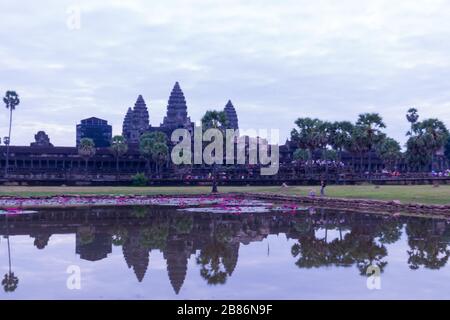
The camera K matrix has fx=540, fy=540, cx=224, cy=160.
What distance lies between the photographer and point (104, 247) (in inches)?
712

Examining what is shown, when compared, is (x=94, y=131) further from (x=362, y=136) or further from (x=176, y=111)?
(x=362, y=136)

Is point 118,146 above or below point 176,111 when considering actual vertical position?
below

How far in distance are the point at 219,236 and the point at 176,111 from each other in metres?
114

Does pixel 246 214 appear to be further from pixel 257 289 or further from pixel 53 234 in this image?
pixel 257 289

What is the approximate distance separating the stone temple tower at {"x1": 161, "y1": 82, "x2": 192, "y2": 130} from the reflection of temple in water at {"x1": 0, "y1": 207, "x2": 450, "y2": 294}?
3951 inches

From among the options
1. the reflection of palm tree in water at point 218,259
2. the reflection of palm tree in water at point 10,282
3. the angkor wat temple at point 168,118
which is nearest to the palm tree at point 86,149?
the angkor wat temple at point 168,118

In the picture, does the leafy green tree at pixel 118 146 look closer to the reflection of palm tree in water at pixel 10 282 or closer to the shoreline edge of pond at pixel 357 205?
the shoreline edge of pond at pixel 357 205

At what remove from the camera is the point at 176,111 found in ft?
438

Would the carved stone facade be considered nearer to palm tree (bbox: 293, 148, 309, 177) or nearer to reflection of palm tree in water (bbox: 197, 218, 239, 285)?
palm tree (bbox: 293, 148, 309, 177)

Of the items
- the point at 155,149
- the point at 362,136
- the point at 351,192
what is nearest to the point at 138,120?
the point at 155,149

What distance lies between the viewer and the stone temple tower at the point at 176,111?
132250 mm

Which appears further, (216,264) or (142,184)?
(142,184)
